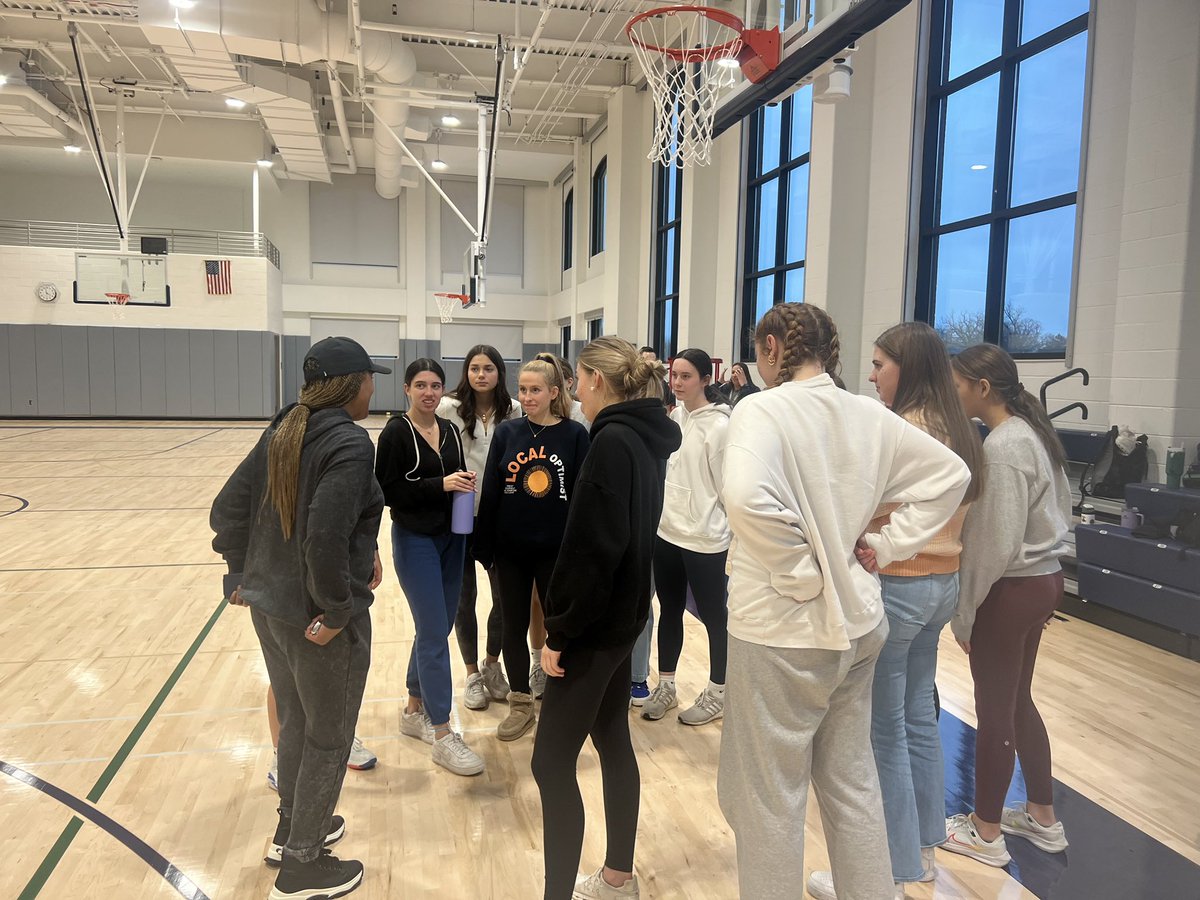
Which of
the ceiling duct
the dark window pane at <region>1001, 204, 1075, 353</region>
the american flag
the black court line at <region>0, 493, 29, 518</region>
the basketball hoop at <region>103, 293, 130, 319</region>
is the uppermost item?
the ceiling duct

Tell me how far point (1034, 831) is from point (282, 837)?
94.5 inches

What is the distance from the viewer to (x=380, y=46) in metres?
12.1

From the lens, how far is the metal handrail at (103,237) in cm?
1822

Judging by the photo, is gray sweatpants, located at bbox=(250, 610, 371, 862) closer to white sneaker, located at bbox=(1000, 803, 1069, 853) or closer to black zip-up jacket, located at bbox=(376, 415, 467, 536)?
black zip-up jacket, located at bbox=(376, 415, 467, 536)

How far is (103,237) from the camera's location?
61.3 feet

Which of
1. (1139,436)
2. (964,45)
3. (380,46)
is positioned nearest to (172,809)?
(1139,436)

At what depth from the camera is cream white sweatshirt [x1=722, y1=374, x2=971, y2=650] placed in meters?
1.69

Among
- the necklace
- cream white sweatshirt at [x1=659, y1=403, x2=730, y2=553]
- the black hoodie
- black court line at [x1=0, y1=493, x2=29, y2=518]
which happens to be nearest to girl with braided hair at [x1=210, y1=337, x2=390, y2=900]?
the black hoodie

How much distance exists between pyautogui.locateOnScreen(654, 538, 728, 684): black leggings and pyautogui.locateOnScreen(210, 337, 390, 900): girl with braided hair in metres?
1.53

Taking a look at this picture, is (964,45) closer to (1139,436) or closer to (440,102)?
(1139,436)

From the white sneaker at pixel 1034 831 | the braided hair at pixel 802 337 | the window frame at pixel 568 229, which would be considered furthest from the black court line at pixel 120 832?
the window frame at pixel 568 229

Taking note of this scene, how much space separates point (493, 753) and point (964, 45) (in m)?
7.53

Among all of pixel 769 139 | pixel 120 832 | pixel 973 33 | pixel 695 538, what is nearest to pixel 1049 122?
pixel 973 33

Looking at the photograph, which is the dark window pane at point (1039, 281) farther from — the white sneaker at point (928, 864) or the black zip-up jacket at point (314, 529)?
the black zip-up jacket at point (314, 529)
